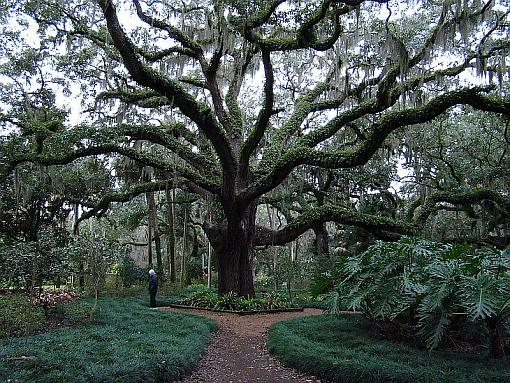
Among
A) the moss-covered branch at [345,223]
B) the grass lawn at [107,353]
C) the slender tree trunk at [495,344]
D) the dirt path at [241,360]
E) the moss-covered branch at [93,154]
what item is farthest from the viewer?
the moss-covered branch at [345,223]

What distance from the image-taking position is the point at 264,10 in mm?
9328

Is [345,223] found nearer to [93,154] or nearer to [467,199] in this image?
[467,199]

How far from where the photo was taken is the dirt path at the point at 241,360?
19.6ft

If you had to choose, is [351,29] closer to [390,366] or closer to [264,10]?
[264,10]

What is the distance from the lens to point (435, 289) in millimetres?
5750

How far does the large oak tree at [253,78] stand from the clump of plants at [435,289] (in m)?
3.63

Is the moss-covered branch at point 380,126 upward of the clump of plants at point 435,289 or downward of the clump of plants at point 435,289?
upward

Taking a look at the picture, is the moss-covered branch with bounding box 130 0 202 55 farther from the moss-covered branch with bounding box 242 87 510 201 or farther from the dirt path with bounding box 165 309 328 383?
the dirt path with bounding box 165 309 328 383

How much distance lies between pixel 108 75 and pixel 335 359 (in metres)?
11.3

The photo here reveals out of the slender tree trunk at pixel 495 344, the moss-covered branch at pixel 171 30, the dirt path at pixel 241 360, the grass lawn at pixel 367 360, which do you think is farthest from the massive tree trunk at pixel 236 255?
the slender tree trunk at pixel 495 344

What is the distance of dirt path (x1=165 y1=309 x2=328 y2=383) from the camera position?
235 inches

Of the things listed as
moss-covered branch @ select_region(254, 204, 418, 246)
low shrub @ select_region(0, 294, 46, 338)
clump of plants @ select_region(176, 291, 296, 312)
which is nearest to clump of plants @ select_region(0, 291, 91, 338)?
low shrub @ select_region(0, 294, 46, 338)

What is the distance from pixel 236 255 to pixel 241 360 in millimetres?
6697

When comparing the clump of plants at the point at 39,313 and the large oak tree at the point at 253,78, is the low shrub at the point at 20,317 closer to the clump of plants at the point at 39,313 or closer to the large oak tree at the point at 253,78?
the clump of plants at the point at 39,313
